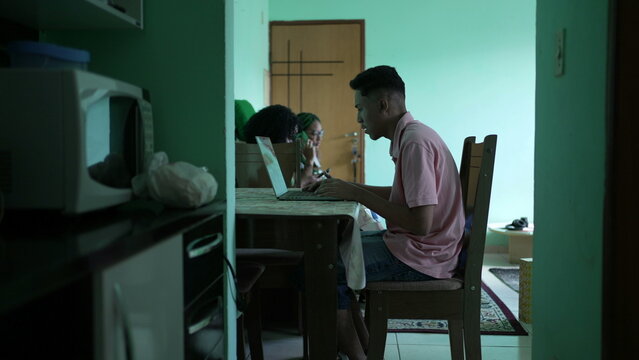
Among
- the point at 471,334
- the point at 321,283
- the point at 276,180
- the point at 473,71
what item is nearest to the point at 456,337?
the point at 471,334

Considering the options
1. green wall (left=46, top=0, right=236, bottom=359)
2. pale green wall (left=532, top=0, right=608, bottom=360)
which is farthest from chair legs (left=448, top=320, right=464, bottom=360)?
green wall (left=46, top=0, right=236, bottom=359)

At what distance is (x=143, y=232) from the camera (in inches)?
34.7

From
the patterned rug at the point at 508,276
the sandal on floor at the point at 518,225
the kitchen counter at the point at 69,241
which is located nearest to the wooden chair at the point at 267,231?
the kitchen counter at the point at 69,241

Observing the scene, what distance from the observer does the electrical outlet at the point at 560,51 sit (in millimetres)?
1302

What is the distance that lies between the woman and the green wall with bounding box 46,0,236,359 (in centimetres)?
225

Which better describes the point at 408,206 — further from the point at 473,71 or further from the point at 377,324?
the point at 473,71

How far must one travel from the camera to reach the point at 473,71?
17.1ft

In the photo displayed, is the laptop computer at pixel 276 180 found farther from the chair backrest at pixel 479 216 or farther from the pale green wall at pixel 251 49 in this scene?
the pale green wall at pixel 251 49

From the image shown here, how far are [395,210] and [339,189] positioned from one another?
0.21 m

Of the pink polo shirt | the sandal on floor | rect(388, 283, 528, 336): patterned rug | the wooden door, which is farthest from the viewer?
the wooden door

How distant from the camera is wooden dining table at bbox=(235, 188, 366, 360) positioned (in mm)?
1594

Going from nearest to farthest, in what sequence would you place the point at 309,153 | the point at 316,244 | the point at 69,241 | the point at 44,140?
the point at 69,241, the point at 44,140, the point at 316,244, the point at 309,153

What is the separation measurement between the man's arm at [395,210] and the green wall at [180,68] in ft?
1.88

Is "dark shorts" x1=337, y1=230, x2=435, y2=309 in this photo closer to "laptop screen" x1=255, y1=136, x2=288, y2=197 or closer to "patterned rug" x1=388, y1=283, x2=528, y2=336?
"laptop screen" x1=255, y1=136, x2=288, y2=197
